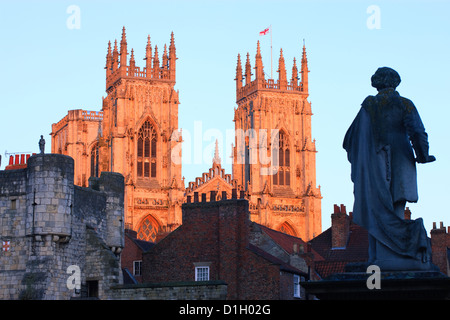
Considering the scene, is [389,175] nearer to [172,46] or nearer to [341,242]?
[341,242]

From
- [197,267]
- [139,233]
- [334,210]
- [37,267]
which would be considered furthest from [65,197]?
[139,233]

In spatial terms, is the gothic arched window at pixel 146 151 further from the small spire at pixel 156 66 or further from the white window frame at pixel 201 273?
the white window frame at pixel 201 273

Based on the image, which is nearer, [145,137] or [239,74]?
[145,137]

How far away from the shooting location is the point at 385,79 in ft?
36.6

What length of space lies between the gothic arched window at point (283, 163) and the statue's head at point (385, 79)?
8818 cm

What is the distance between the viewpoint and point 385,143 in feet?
35.3

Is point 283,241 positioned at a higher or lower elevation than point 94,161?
lower

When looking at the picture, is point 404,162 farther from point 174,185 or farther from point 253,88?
point 253,88

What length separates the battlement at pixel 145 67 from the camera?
315ft

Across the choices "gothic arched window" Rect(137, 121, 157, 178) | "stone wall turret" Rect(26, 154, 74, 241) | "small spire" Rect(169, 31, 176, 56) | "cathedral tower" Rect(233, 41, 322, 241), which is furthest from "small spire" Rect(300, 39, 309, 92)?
"stone wall turret" Rect(26, 154, 74, 241)

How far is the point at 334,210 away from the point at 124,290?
1939 cm

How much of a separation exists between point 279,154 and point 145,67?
16967 millimetres

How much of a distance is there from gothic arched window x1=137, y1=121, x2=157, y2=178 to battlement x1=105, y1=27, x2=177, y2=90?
522 cm

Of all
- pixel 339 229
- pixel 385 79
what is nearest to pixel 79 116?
pixel 339 229
